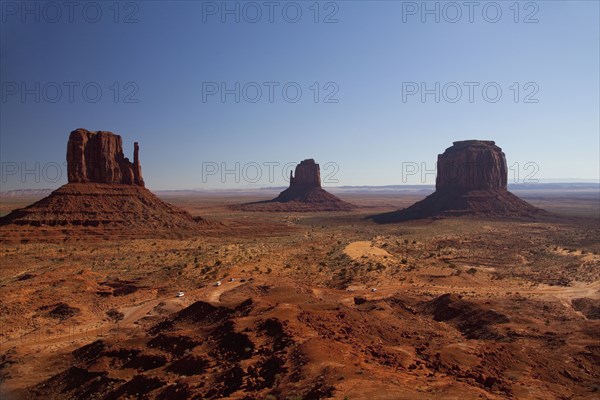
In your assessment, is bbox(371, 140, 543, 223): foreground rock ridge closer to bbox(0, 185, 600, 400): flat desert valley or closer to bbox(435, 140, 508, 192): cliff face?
bbox(435, 140, 508, 192): cliff face

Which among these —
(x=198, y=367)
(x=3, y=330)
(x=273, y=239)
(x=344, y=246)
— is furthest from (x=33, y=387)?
(x=273, y=239)

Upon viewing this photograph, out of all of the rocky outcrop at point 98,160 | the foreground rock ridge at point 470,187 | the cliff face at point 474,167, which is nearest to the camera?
the rocky outcrop at point 98,160

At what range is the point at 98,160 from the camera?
61375mm

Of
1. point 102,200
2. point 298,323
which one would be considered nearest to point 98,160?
point 102,200

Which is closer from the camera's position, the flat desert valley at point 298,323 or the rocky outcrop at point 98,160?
the flat desert valley at point 298,323

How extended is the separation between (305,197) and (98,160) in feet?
277

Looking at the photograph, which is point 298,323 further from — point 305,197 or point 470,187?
point 305,197

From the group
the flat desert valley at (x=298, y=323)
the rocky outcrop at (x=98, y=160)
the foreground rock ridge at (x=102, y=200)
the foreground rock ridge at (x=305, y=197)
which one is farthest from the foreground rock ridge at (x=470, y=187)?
the rocky outcrop at (x=98, y=160)

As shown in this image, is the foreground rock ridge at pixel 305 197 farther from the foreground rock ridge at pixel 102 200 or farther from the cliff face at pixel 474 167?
the foreground rock ridge at pixel 102 200

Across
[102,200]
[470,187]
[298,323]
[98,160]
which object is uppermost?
[98,160]

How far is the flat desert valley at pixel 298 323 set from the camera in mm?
11430

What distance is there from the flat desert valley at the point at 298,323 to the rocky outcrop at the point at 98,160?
1882cm

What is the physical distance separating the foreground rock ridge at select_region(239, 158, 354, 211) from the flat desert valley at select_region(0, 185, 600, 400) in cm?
8271

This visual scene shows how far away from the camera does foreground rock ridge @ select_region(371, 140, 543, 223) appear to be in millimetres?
89812
